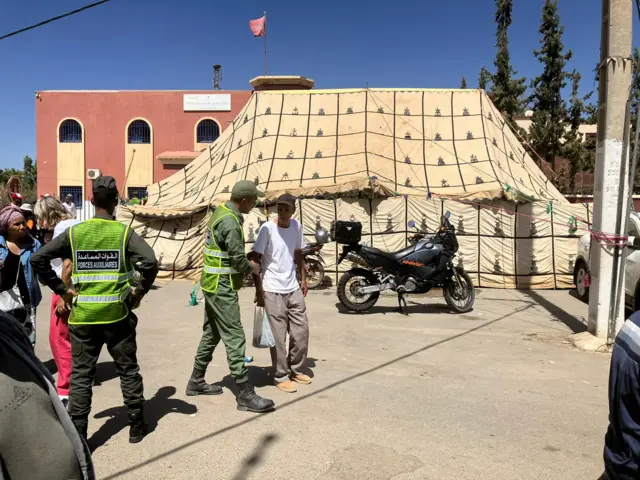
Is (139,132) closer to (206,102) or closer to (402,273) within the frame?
(206,102)

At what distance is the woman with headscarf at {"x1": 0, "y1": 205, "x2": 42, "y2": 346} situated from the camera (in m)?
3.75

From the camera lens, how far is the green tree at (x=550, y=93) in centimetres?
2466

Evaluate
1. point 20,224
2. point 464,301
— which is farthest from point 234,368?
point 464,301

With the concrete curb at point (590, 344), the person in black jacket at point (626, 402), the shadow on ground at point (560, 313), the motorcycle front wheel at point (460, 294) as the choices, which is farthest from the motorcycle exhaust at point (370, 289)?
the person in black jacket at point (626, 402)

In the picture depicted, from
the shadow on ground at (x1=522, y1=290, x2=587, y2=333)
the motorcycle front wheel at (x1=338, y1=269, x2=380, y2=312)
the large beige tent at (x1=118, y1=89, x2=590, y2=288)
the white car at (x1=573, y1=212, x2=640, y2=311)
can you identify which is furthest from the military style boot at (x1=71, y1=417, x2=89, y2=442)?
the large beige tent at (x1=118, y1=89, x2=590, y2=288)

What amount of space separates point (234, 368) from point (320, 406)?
78 cm

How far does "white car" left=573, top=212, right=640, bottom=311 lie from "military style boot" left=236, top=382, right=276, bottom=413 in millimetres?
5239

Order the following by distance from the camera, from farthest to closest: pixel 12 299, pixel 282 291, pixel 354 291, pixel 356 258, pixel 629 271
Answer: pixel 356 258 < pixel 354 291 < pixel 629 271 < pixel 282 291 < pixel 12 299

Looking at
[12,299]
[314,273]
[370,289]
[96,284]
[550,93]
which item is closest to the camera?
[96,284]

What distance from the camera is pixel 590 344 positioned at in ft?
19.1

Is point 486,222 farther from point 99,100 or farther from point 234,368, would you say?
point 99,100

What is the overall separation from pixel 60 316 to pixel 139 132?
73.8 feet

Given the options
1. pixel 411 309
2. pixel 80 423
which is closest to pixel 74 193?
pixel 411 309

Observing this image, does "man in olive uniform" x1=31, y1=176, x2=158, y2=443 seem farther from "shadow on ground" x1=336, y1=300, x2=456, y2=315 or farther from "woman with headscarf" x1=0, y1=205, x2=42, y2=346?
"shadow on ground" x1=336, y1=300, x2=456, y2=315
